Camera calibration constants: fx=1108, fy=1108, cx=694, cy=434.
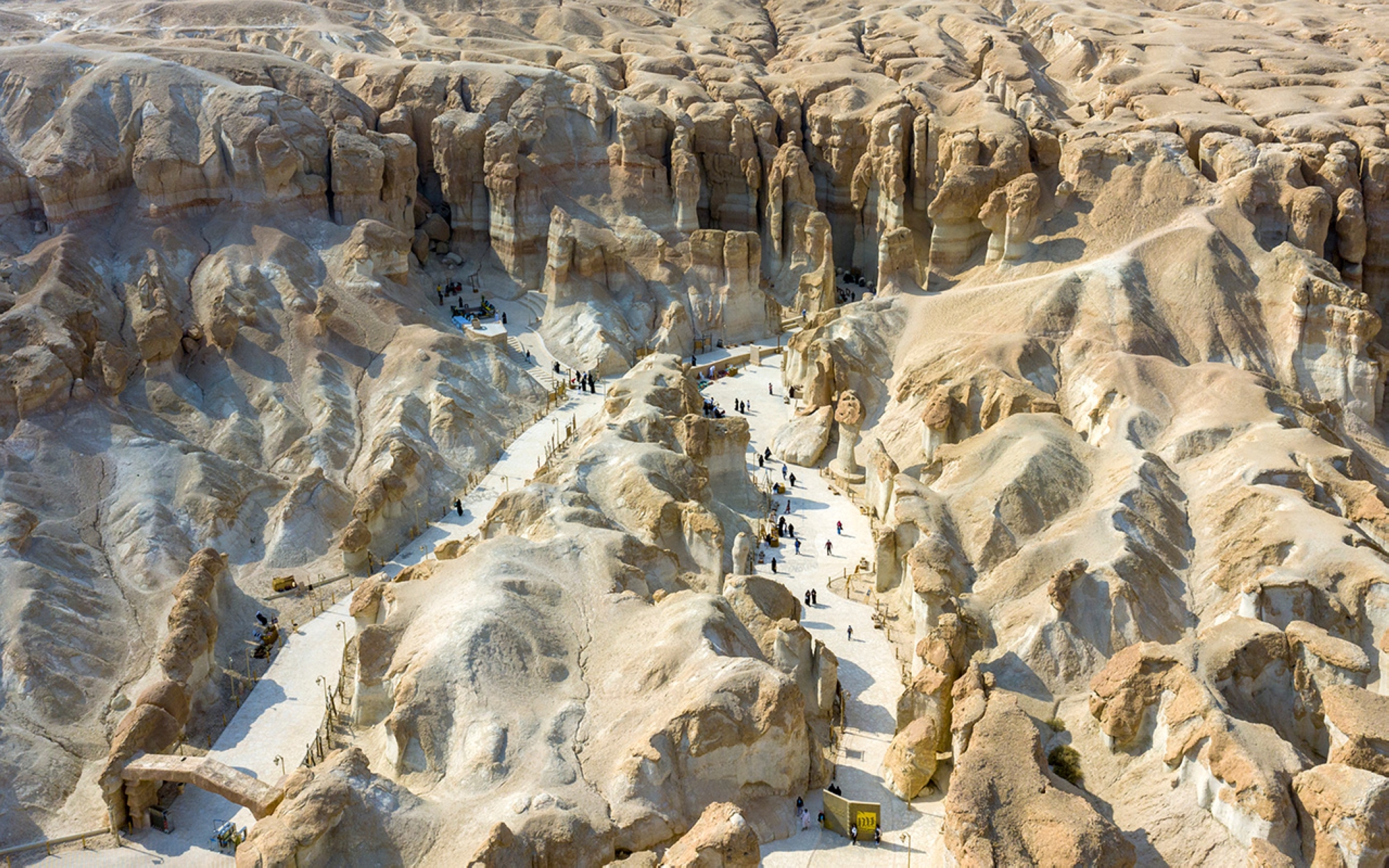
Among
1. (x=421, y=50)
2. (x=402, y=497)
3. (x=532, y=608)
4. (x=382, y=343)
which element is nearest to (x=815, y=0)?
(x=421, y=50)

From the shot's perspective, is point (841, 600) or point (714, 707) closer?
point (714, 707)

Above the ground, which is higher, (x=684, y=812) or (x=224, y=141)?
(x=224, y=141)

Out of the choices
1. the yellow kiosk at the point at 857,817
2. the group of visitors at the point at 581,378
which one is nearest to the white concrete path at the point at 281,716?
the group of visitors at the point at 581,378

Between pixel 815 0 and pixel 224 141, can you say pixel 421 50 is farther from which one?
pixel 815 0

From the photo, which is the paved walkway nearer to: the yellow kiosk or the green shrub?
the yellow kiosk

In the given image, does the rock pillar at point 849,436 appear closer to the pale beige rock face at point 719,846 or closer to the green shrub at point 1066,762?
the green shrub at point 1066,762

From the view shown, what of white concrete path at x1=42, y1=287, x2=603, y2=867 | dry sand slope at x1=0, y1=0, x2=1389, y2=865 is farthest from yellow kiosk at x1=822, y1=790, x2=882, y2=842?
white concrete path at x1=42, y1=287, x2=603, y2=867

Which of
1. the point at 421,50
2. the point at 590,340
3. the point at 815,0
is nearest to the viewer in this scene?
the point at 590,340
